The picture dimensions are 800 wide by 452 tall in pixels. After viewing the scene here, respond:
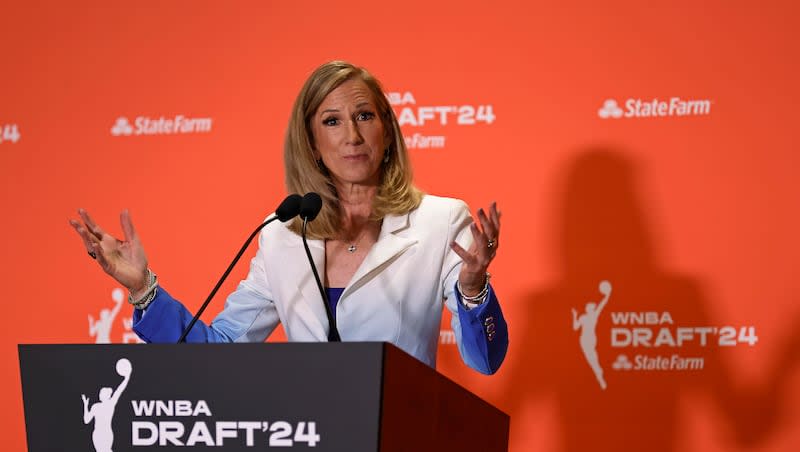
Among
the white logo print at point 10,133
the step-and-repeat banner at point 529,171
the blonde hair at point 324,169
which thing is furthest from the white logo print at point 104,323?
the blonde hair at point 324,169

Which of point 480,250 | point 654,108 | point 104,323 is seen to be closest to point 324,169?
point 480,250

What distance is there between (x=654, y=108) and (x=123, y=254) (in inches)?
71.1

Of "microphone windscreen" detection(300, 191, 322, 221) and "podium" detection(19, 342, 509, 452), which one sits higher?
"microphone windscreen" detection(300, 191, 322, 221)

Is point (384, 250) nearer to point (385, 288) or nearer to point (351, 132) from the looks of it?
point (385, 288)

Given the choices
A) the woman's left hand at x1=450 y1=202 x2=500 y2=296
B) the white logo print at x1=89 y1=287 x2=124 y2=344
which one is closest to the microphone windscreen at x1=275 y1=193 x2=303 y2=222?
the woman's left hand at x1=450 y1=202 x2=500 y2=296

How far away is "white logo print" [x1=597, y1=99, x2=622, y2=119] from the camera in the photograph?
3.21 m

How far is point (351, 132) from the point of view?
2.51m

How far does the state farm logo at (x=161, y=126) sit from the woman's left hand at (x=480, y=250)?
67.1 inches

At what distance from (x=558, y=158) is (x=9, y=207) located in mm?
1986

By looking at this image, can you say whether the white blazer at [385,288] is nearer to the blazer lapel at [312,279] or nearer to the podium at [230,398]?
the blazer lapel at [312,279]

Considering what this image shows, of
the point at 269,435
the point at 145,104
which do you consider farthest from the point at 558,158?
the point at 269,435

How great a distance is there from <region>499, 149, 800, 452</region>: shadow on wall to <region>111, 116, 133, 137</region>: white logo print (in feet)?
5.04

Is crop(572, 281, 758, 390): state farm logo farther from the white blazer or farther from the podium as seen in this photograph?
the podium

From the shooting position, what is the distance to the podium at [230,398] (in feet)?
4.74
